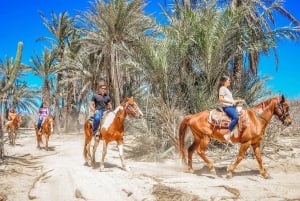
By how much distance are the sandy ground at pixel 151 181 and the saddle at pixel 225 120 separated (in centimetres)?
110

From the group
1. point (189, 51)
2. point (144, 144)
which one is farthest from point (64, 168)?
point (189, 51)

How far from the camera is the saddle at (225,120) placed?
9.59 m

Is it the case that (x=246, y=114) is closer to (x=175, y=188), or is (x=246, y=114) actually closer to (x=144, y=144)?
(x=175, y=188)

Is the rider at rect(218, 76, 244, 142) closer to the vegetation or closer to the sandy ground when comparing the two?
the sandy ground

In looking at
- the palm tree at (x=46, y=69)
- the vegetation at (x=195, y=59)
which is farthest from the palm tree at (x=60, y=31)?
the vegetation at (x=195, y=59)

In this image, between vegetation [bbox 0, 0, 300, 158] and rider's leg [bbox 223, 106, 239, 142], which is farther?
vegetation [bbox 0, 0, 300, 158]

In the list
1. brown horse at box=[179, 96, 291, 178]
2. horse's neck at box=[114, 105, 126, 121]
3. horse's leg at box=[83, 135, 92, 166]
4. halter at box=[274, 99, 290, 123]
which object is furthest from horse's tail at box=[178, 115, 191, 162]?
horse's leg at box=[83, 135, 92, 166]

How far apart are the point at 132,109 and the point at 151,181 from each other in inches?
85.6

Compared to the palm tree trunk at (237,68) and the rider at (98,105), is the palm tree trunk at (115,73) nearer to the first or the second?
the palm tree trunk at (237,68)

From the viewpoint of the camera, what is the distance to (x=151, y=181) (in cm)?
897

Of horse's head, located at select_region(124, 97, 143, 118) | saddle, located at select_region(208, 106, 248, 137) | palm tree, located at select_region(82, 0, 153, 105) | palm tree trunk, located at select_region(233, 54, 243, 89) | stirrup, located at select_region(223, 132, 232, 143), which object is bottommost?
stirrup, located at select_region(223, 132, 232, 143)

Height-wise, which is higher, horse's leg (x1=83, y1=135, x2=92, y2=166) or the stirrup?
the stirrup

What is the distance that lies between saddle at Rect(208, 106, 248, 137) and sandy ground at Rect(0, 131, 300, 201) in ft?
3.62

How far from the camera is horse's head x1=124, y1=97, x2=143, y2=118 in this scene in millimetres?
10367
